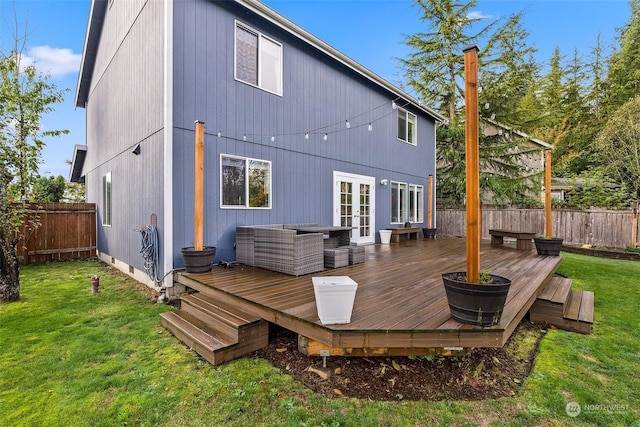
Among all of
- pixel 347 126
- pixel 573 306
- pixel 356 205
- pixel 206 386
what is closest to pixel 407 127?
pixel 347 126

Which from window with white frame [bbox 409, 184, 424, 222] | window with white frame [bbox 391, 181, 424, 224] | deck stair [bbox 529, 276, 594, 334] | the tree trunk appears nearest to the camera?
deck stair [bbox 529, 276, 594, 334]

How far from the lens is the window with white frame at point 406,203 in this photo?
31.8 ft

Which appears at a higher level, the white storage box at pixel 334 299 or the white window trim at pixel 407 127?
the white window trim at pixel 407 127

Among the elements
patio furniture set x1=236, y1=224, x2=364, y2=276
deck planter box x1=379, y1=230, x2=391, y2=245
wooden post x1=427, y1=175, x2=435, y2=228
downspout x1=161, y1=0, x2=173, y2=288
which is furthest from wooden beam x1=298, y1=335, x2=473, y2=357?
wooden post x1=427, y1=175, x2=435, y2=228

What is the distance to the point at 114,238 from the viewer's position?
23.5 ft

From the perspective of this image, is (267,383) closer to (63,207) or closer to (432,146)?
(63,207)

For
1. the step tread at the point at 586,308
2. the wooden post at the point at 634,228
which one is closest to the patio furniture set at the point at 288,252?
the step tread at the point at 586,308

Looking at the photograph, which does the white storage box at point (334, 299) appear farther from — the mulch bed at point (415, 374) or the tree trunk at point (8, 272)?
the tree trunk at point (8, 272)

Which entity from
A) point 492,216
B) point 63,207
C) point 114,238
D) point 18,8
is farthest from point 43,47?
point 492,216

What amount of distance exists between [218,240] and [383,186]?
18.8ft

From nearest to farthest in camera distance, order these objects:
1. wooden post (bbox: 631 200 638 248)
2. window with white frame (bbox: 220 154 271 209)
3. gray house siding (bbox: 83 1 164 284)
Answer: gray house siding (bbox: 83 1 164 284) → window with white frame (bbox: 220 154 271 209) → wooden post (bbox: 631 200 638 248)

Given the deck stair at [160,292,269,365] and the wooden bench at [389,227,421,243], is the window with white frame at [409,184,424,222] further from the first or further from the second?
the deck stair at [160,292,269,365]

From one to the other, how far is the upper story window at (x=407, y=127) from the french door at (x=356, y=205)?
95.3 inches

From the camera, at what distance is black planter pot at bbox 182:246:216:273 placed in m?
4.26
